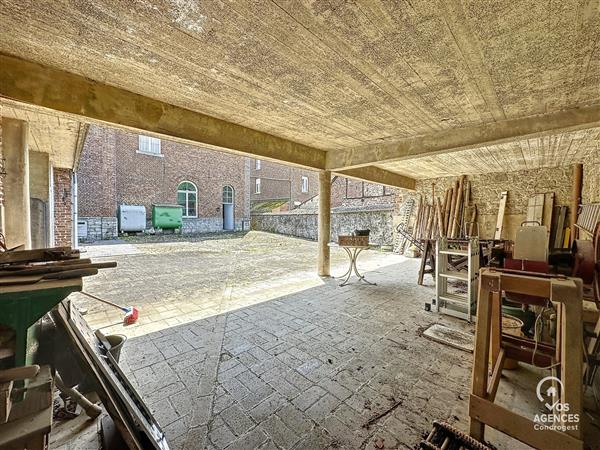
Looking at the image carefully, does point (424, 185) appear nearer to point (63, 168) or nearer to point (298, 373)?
point (298, 373)

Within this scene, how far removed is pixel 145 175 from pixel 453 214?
16.2 metres

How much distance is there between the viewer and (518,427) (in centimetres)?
143

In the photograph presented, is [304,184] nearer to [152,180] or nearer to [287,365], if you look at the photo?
[152,180]

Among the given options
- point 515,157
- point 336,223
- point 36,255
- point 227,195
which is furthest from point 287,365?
point 227,195

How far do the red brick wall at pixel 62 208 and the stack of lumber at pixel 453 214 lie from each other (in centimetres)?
1171

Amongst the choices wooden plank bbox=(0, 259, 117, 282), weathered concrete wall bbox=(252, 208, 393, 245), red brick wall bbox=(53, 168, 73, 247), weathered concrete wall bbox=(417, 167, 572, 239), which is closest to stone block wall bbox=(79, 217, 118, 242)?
red brick wall bbox=(53, 168, 73, 247)

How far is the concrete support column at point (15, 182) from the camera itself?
4.00 meters

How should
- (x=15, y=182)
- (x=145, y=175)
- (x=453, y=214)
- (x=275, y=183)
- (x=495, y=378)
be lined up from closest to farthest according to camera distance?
(x=495, y=378), (x=15, y=182), (x=453, y=214), (x=145, y=175), (x=275, y=183)

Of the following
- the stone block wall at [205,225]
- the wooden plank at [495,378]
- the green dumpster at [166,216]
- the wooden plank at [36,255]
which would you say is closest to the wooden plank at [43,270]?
the wooden plank at [36,255]

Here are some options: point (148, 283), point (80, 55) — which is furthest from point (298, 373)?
point (148, 283)

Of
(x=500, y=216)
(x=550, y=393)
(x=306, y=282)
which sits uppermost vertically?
(x=500, y=216)

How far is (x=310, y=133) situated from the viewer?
4.40 m

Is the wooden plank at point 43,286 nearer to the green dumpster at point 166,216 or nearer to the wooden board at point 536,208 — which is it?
the wooden board at point 536,208

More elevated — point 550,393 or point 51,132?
point 51,132
